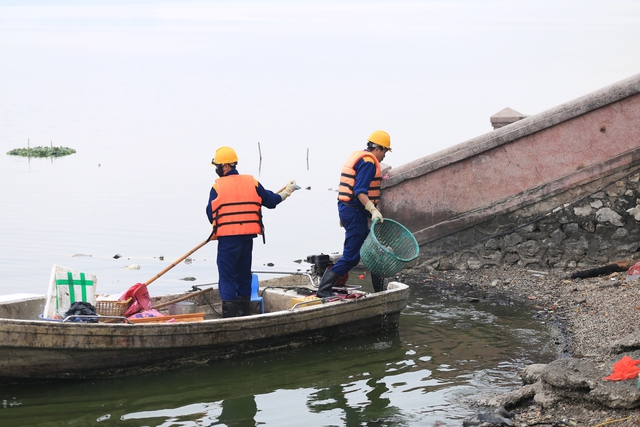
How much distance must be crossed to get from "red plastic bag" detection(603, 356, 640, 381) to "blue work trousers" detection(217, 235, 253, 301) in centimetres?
409

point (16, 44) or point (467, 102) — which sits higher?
point (16, 44)

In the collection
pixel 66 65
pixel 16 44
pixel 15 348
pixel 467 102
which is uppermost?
pixel 16 44

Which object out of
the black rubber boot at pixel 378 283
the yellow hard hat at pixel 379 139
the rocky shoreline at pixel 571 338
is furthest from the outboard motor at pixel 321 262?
the rocky shoreline at pixel 571 338

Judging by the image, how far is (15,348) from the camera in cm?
823

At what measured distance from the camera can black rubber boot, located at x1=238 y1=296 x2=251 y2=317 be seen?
10.1 meters

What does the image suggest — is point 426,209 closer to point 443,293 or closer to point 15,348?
point 443,293

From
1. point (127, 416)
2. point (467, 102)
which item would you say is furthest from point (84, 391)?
point (467, 102)

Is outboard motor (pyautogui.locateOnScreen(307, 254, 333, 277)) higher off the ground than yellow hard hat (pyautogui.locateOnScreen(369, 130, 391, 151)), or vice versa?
yellow hard hat (pyautogui.locateOnScreen(369, 130, 391, 151))

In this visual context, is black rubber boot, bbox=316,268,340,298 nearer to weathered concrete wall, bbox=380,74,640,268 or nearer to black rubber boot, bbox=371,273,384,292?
black rubber boot, bbox=371,273,384,292

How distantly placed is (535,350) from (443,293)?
9.24ft

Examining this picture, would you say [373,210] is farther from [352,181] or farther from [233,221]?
[233,221]

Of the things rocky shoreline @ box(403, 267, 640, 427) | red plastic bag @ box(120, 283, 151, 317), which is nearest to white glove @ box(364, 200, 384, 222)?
rocky shoreline @ box(403, 267, 640, 427)

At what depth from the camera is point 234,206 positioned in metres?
9.72

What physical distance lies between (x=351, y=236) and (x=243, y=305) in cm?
154
